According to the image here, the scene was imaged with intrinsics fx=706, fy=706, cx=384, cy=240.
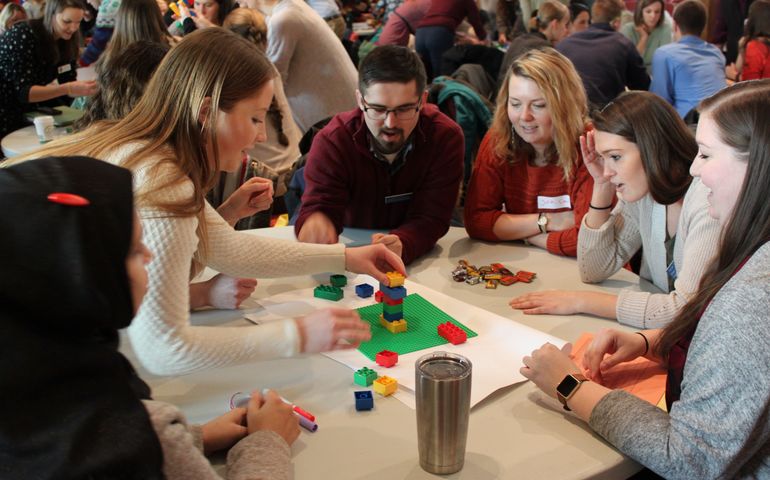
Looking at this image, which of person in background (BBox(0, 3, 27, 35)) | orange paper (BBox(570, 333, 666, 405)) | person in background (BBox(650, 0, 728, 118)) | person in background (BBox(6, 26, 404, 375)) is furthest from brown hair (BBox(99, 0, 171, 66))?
person in background (BBox(650, 0, 728, 118))

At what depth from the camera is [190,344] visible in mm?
1341

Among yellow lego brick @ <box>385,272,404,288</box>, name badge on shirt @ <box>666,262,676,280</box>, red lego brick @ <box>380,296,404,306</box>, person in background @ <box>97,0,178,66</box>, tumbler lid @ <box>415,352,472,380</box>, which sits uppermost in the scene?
person in background @ <box>97,0,178,66</box>

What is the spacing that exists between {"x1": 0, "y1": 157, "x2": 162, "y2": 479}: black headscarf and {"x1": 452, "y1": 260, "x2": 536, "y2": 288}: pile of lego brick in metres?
1.23

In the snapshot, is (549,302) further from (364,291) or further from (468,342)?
(364,291)

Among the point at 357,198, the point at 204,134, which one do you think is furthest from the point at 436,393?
the point at 357,198

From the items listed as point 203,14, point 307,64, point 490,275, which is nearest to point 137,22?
point 307,64

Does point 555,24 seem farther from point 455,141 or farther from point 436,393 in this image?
point 436,393

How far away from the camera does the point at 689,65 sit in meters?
4.60

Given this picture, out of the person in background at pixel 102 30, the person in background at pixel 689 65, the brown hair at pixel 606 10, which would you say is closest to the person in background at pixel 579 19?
the brown hair at pixel 606 10

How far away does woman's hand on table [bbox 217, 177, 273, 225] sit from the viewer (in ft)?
6.80

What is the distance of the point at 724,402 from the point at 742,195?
39 cm

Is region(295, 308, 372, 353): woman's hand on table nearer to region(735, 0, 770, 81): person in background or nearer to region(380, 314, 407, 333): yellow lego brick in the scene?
region(380, 314, 407, 333): yellow lego brick

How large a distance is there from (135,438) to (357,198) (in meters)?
1.63

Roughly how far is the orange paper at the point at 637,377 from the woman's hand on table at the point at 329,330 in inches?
20.1
